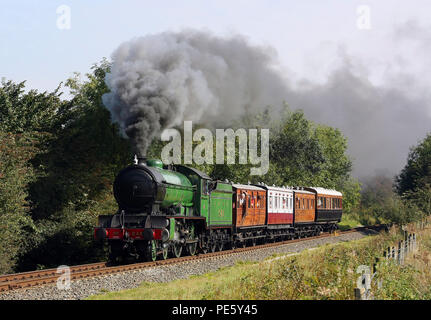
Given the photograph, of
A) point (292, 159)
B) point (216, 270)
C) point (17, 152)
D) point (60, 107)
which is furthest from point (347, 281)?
point (292, 159)

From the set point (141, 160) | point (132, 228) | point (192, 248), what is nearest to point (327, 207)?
point (192, 248)

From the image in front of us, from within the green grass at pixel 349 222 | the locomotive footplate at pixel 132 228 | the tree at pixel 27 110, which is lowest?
the green grass at pixel 349 222

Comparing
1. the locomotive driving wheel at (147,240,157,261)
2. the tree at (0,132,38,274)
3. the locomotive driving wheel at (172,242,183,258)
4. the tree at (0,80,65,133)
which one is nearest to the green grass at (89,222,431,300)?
the locomotive driving wheel at (147,240,157,261)

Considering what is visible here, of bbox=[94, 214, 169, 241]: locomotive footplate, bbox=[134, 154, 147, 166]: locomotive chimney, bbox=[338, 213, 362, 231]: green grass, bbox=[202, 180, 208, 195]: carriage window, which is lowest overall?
bbox=[338, 213, 362, 231]: green grass

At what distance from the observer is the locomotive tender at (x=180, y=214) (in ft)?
59.5

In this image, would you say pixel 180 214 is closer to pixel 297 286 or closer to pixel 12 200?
pixel 12 200

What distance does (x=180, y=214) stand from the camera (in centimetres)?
1997

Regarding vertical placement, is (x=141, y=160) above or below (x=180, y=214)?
above

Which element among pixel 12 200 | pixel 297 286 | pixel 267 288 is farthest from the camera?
pixel 12 200

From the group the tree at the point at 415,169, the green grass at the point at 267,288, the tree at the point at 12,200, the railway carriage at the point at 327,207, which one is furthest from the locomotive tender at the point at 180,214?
the tree at the point at 415,169

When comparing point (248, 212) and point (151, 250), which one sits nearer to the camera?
point (151, 250)

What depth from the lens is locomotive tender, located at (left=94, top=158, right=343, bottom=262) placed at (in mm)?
18125

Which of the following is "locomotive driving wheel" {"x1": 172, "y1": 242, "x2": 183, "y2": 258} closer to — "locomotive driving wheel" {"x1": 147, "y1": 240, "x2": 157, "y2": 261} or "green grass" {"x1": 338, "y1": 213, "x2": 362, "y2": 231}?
"locomotive driving wheel" {"x1": 147, "y1": 240, "x2": 157, "y2": 261}

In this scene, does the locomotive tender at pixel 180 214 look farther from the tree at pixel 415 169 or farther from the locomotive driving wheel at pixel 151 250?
the tree at pixel 415 169
